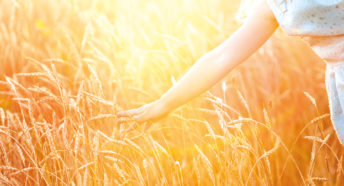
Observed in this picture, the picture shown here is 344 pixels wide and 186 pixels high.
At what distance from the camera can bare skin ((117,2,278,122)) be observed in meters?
1.12

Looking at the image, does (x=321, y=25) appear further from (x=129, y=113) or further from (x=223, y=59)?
(x=129, y=113)

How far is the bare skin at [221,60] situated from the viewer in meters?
1.12

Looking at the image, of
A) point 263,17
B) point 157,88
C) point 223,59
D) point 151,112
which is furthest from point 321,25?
point 157,88

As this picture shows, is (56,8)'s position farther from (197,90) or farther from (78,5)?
(197,90)

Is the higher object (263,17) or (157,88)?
(263,17)

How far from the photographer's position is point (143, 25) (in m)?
2.39

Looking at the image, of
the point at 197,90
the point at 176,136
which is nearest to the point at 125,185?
the point at 197,90

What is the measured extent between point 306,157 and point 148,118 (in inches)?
35.4

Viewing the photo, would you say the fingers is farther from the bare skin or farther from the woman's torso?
the woman's torso

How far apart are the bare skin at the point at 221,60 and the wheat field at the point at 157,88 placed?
0.15 m

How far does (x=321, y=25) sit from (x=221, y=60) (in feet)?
0.81

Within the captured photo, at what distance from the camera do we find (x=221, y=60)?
114 centimetres

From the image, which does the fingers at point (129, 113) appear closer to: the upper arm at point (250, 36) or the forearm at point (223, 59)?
the forearm at point (223, 59)

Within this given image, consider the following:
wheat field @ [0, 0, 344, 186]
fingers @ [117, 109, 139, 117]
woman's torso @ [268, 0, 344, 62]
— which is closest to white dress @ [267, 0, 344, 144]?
woman's torso @ [268, 0, 344, 62]
